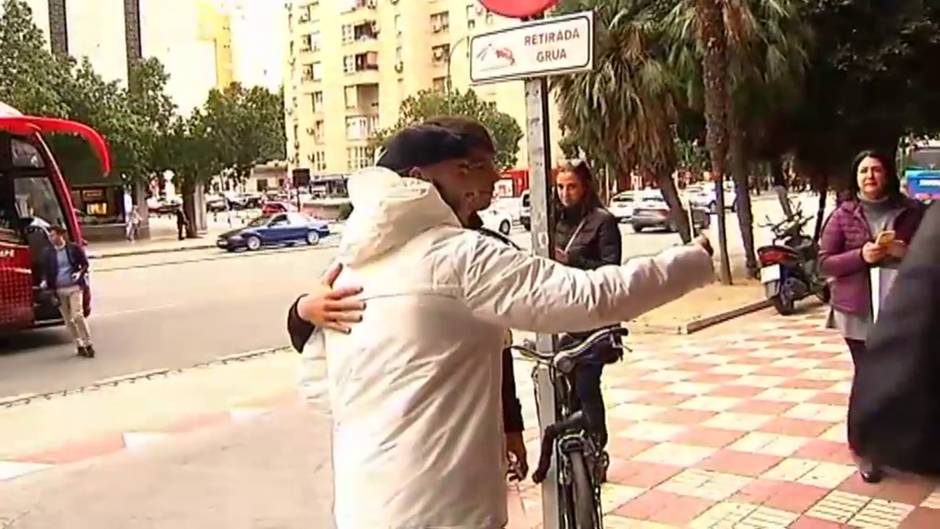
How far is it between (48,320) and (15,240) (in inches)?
37.2

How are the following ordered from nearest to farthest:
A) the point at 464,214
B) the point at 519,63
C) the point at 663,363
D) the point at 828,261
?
the point at 464,214 → the point at 519,63 → the point at 828,261 → the point at 663,363

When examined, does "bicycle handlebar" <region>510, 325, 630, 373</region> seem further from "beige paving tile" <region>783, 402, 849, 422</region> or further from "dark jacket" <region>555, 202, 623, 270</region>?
"beige paving tile" <region>783, 402, 849, 422</region>

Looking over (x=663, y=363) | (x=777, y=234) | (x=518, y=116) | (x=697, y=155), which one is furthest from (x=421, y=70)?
(x=663, y=363)

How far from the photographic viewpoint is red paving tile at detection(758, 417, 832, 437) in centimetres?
608

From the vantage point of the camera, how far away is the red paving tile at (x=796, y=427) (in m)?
6.08

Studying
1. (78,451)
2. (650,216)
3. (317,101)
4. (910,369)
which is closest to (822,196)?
(78,451)

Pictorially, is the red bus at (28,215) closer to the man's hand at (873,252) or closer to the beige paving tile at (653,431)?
the beige paving tile at (653,431)

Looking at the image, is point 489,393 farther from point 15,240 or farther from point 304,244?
point 304,244

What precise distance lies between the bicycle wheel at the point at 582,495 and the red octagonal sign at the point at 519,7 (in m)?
1.46

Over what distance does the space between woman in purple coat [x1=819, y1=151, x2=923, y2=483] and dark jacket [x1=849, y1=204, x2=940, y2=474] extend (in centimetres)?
379

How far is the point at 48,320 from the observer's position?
1163 centimetres

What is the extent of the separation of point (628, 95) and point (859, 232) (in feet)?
29.8

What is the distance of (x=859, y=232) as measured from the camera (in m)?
4.86

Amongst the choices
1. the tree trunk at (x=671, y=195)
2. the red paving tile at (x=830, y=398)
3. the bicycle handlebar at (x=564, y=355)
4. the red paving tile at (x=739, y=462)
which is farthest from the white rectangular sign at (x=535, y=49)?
the tree trunk at (x=671, y=195)
